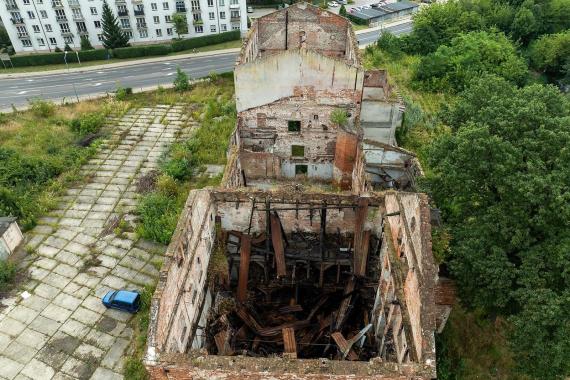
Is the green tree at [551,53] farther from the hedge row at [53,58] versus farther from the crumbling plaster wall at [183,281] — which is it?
the hedge row at [53,58]

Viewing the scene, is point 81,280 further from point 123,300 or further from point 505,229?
point 505,229

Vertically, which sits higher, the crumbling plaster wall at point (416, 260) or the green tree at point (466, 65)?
the crumbling plaster wall at point (416, 260)

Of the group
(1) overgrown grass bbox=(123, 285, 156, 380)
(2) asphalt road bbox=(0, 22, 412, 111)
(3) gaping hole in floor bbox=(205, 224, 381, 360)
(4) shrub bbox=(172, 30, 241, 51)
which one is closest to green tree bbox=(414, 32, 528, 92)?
(2) asphalt road bbox=(0, 22, 412, 111)

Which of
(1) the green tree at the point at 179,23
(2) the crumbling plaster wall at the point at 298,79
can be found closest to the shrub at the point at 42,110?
(2) the crumbling plaster wall at the point at 298,79

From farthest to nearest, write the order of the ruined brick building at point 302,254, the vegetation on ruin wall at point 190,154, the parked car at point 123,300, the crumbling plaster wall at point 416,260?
the vegetation on ruin wall at point 190,154, the parked car at point 123,300, the ruined brick building at point 302,254, the crumbling plaster wall at point 416,260

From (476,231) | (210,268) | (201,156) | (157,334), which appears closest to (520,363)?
(476,231)

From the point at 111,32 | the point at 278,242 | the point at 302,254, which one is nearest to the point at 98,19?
the point at 111,32
